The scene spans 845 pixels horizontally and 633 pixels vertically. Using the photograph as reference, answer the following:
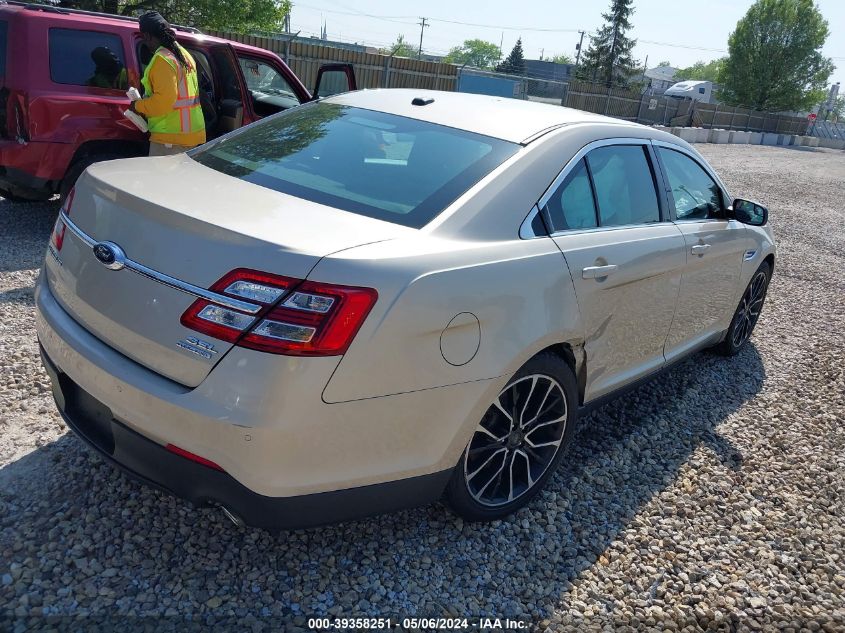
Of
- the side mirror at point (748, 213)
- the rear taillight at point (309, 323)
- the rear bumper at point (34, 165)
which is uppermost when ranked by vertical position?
the side mirror at point (748, 213)

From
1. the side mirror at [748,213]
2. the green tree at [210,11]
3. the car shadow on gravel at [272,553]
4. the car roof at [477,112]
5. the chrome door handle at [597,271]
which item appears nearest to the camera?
the car shadow on gravel at [272,553]

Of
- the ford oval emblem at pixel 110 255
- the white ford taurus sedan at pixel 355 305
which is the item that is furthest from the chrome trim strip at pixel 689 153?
the ford oval emblem at pixel 110 255

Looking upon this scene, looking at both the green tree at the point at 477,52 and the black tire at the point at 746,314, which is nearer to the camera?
the black tire at the point at 746,314

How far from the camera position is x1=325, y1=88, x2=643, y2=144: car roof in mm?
3100

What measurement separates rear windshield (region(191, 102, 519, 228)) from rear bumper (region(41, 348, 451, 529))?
36.3 inches

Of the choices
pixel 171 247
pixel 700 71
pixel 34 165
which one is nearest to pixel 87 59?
pixel 34 165

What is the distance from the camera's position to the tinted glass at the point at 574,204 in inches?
115

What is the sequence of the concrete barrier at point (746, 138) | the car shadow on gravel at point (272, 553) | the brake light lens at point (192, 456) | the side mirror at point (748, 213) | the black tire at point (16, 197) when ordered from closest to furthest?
1. the brake light lens at point (192, 456)
2. the car shadow on gravel at point (272, 553)
3. the side mirror at point (748, 213)
4. the black tire at point (16, 197)
5. the concrete barrier at point (746, 138)

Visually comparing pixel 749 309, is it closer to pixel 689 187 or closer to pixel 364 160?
pixel 689 187

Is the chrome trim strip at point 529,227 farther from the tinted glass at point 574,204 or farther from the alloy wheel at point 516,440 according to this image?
the alloy wheel at point 516,440

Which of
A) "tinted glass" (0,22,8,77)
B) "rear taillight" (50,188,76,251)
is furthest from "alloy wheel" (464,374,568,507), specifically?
"tinted glass" (0,22,8,77)

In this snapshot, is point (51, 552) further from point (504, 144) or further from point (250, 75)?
point (250, 75)

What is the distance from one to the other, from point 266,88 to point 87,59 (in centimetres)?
232

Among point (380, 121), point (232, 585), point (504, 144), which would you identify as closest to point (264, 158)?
point (380, 121)
